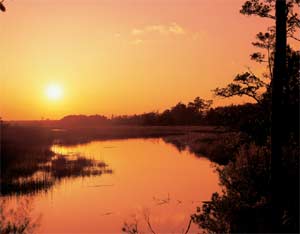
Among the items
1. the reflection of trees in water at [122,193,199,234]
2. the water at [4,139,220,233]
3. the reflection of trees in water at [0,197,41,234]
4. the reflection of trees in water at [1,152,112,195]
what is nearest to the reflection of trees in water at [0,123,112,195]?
the reflection of trees in water at [1,152,112,195]

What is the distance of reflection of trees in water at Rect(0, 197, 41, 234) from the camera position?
13.1m

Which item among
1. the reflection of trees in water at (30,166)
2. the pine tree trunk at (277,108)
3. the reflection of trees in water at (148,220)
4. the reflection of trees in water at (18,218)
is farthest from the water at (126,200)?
the pine tree trunk at (277,108)

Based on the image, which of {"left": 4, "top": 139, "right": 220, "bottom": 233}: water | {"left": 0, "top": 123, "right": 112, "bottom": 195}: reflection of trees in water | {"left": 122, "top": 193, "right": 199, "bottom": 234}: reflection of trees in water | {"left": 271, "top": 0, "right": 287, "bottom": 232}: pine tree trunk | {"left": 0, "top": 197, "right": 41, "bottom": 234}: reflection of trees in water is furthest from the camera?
{"left": 0, "top": 123, "right": 112, "bottom": 195}: reflection of trees in water

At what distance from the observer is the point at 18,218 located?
17.4m

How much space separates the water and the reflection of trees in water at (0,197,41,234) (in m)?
0.55

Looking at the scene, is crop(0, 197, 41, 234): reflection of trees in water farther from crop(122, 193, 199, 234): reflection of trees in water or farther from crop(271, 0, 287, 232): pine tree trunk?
crop(271, 0, 287, 232): pine tree trunk

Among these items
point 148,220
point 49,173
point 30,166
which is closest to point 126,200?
point 148,220

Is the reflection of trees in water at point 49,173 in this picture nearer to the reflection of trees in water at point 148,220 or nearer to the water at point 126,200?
the water at point 126,200

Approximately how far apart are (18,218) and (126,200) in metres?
8.40

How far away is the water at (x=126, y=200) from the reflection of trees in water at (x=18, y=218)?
1.81 ft

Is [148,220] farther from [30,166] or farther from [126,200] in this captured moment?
[30,166]

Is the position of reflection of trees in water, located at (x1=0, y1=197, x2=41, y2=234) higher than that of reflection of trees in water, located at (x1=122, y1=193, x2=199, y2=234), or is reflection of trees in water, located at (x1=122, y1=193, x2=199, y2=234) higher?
reflection of trees in water, located at (x1=0, y1=197, x2=41, y2=234)

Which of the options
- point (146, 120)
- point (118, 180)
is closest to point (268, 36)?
point (118, 180)

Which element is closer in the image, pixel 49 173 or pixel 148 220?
pixel 148 220
